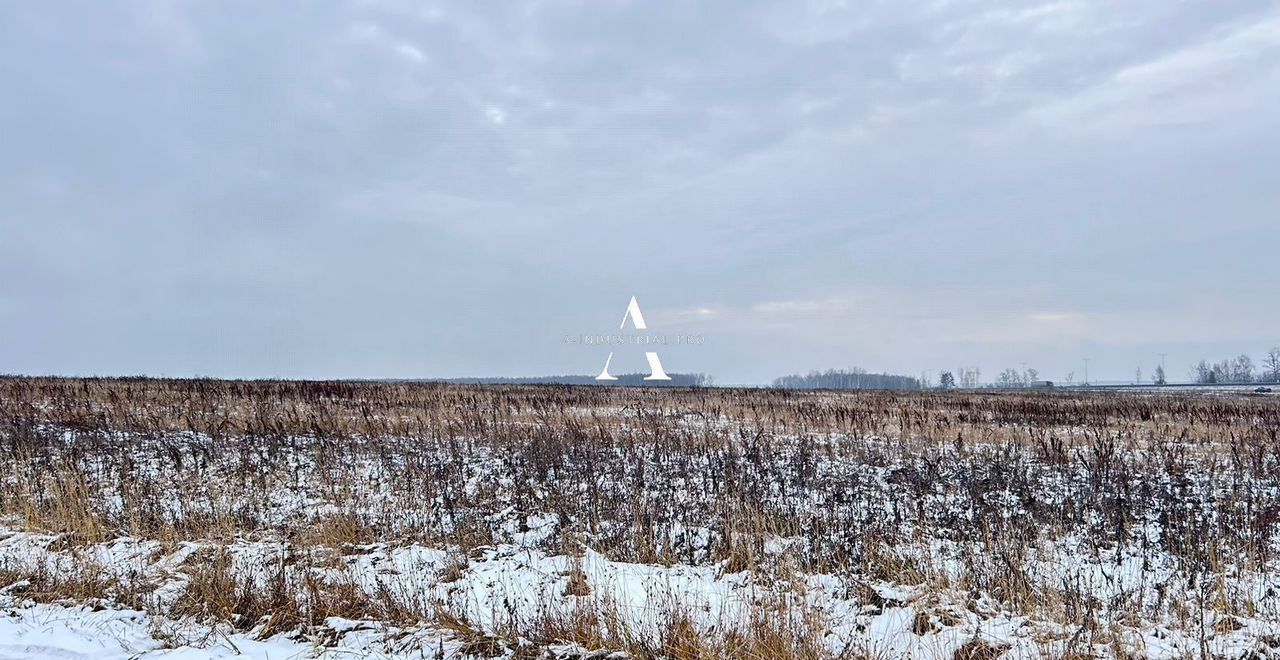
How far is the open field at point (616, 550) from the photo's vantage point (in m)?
4.48

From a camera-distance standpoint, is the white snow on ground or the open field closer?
the white snow on ground

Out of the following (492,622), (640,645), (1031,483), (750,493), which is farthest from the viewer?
(1031,483)

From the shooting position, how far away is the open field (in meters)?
4.48

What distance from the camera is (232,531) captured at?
251 inches

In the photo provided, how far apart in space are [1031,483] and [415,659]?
27.0 ft

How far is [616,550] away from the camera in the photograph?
617cm

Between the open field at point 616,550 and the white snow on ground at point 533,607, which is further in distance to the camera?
the open field at point 616,550

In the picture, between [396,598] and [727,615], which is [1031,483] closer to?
[727,615]

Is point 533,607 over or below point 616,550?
below

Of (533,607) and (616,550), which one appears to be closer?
(533,607)

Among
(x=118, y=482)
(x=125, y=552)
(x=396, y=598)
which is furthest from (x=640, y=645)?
(x=118, y=482)

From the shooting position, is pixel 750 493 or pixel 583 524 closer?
pixel 583 524

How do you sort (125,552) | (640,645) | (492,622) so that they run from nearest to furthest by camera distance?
(640,645)
(492,622)
(125,552)

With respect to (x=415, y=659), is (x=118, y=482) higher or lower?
higher
